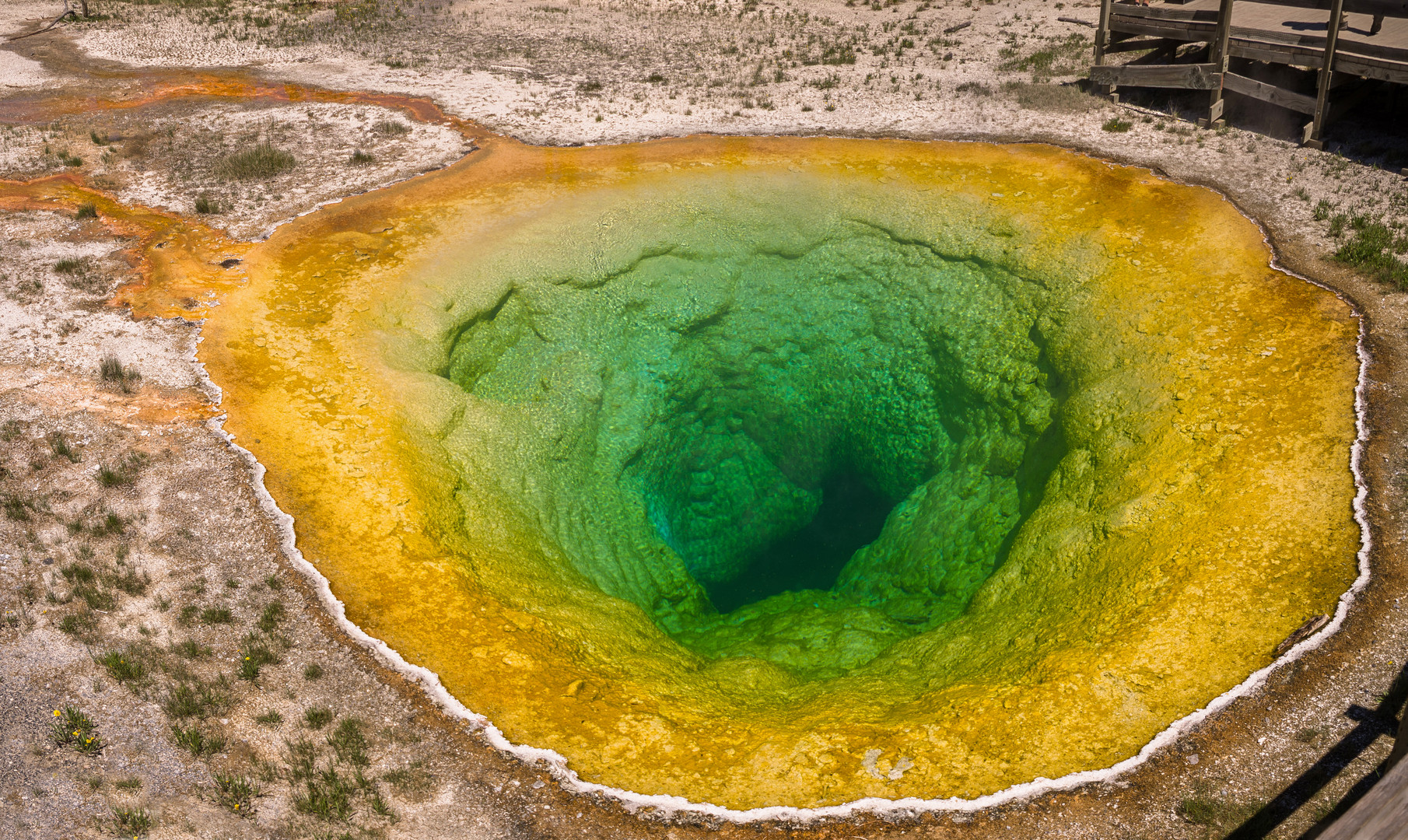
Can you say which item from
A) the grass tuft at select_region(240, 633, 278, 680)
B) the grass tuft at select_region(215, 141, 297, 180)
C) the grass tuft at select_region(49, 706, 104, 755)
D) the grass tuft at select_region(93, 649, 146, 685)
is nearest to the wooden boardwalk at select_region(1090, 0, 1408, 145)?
the grass tuft at select_region(215, 141, 297, 180)

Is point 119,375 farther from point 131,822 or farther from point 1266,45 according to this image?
point 1266,45

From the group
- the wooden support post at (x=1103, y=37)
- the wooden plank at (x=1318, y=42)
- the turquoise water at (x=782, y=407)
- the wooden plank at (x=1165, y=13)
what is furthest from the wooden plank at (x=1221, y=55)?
the turquoise water at (x=782, y=407)

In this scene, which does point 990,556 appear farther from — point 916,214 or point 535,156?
point 535,156

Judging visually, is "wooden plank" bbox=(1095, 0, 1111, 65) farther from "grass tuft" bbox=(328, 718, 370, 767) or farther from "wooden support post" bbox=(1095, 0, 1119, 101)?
"grass tuft" bbox=(328, 718, 370, 767)

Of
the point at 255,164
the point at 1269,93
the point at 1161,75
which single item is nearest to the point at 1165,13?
the point at 1161,75

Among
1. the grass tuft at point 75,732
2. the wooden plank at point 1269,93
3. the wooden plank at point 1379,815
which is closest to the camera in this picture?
the wooden plank at point 1379,815

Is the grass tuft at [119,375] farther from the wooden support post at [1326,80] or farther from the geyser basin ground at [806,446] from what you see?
the wooden support post at [1326,80]
